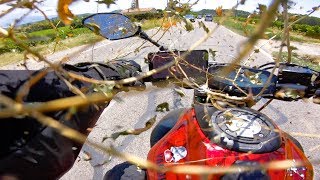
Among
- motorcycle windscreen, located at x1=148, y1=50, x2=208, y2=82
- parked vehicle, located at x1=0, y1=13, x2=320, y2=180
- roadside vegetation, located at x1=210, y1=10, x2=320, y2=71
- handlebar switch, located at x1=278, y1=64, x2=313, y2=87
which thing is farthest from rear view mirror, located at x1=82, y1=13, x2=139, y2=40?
handlebar switch, located at x1=278, y1=64, x2=313, y2=87

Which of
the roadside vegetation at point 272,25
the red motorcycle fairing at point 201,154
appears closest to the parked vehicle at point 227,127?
the red motorcycle fairing at point 201,154

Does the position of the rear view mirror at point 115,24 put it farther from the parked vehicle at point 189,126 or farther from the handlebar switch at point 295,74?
the handlebar switch at point 295,74

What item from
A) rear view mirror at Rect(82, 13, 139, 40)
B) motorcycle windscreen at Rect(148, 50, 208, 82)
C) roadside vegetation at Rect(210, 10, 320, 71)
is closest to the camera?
roadside vegetation at Rect(210, 10, 320, 71)

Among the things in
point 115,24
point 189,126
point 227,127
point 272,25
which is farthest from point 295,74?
point 272,25

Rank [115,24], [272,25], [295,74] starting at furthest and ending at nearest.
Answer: [115,24] < [295,74] < [272,25]

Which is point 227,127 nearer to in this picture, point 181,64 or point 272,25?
point 181,64

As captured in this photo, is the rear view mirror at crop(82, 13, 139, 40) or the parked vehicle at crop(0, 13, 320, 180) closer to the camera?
the parked vehicle at crop(0, 13, 320, 180)

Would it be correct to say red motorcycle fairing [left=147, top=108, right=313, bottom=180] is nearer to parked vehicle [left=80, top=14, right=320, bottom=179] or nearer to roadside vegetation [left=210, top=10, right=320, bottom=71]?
parked vehicle [left=80, top=14, right=320, bottom=179]

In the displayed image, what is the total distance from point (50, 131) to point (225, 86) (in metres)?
0.83

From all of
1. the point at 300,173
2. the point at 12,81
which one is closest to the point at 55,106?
the point at 12,81

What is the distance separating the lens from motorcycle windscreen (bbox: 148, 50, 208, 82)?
1.53 meters

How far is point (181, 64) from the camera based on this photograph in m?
1.61

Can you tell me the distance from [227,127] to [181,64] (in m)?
0.35

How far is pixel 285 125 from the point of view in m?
5.93
